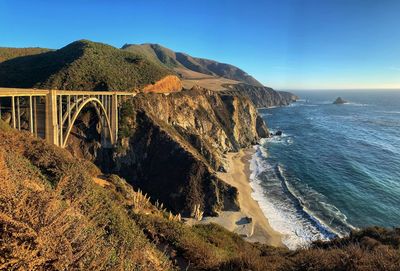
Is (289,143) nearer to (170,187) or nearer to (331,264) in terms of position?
(170,187)

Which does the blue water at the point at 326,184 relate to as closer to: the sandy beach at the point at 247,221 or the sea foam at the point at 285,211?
the sea foam at the point at 285,211

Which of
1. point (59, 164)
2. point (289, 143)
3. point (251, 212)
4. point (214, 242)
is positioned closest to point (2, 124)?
point (59, 164)

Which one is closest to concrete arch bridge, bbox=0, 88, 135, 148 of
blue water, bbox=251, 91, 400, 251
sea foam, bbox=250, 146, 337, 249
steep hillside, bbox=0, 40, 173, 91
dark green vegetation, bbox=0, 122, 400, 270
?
dark green vegetation, bbox=0, 122, 400, 270

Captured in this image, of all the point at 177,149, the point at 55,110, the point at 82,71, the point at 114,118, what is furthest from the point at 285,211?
the point at 82,71

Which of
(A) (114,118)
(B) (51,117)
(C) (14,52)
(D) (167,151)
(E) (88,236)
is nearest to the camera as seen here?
(E) (88,236)

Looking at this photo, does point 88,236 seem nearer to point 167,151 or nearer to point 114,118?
point 167,151

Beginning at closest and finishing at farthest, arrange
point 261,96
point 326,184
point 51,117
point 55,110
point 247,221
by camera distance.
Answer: point 51,117, point 55,110, point 247,221, point 326,184, point 261,96
